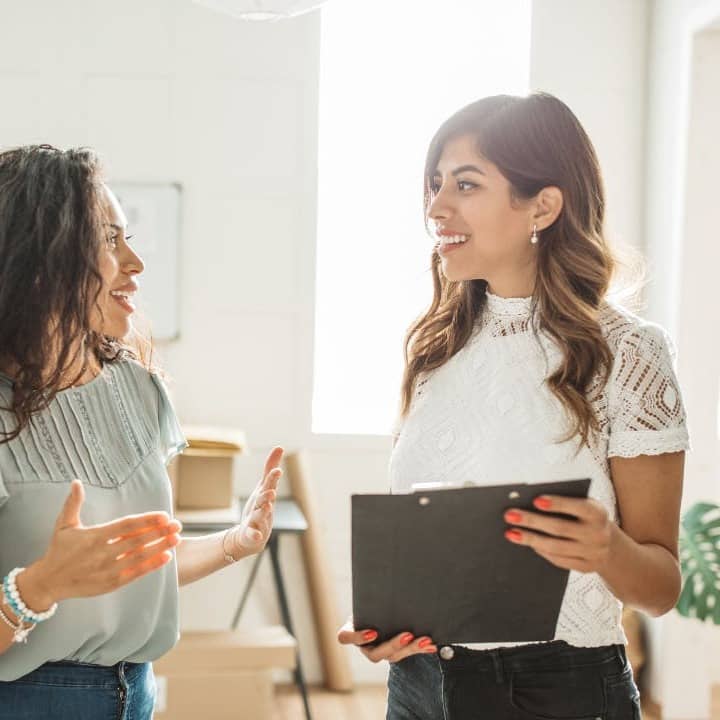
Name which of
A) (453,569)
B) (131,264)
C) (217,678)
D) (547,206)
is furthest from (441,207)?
(217,678)

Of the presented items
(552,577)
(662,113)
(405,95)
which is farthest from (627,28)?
(552,577)

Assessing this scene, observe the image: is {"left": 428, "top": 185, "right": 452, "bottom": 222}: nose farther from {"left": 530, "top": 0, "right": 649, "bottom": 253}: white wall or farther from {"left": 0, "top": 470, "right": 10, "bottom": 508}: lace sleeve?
{"left": 530, "top": 0, "right": 649, "bottom": 253}: white wall

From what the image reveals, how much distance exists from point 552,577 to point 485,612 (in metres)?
0.11

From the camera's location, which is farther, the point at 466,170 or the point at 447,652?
the point at 466,170

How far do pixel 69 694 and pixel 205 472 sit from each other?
202cm

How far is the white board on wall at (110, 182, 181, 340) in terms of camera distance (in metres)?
3.71

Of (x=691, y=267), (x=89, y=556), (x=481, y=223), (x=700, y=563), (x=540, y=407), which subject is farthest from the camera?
(x=691, y=267)

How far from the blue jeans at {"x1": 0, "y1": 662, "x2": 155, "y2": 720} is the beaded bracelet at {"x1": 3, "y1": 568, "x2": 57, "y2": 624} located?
160 mm

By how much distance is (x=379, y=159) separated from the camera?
13.2ft

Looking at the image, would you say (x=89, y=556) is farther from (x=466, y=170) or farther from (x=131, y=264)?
(x=466, y=170)

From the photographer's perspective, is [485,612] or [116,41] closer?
[485,612]

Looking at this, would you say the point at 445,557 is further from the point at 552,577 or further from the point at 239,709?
the point at 239,709

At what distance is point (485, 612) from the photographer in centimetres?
136

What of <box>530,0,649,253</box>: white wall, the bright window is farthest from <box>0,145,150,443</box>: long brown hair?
<box>530,0,649,253</box>: white wall
